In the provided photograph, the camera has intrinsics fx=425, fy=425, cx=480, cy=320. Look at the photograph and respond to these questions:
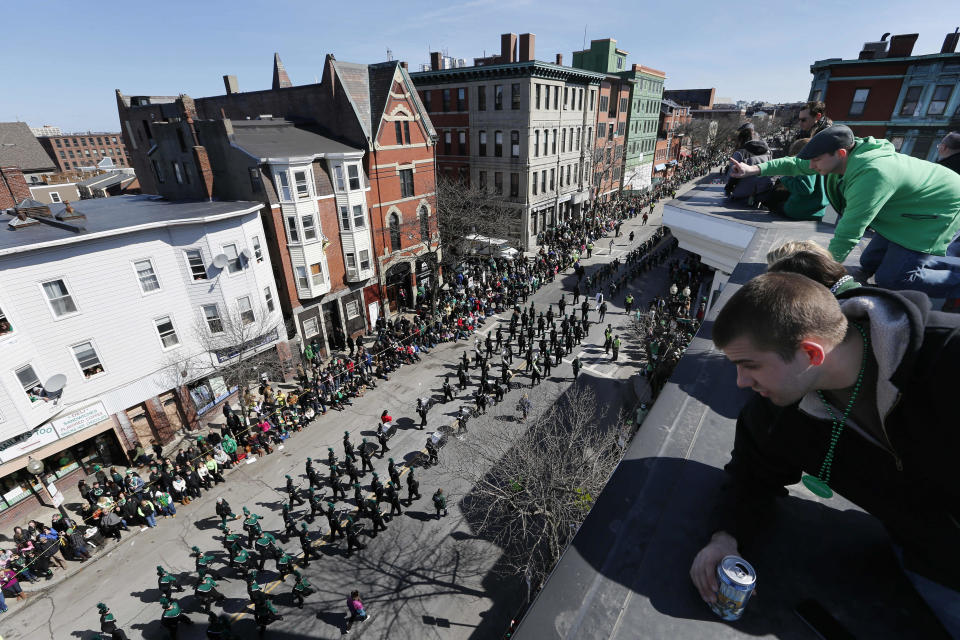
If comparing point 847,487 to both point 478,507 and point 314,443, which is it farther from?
point 314,443

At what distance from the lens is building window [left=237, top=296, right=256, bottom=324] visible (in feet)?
74.9

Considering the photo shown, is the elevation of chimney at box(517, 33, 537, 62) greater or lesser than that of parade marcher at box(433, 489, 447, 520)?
greater

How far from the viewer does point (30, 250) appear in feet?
52.3

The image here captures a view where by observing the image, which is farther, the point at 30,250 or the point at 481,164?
the point at 481,164

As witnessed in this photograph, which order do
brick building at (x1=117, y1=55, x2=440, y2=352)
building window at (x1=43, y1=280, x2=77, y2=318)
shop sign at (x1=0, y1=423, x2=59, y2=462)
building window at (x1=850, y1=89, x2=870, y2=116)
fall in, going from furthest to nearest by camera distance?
building window at (x1=850, y1=89, x2=870, y2=116)
brick building at (x1=117, y1=55, x2=440, y2=352)
building window at (x1=43, y1=280, x2=77, y2=318)
shop sign at (x1=0, y1=423, x2=59, y2=462)

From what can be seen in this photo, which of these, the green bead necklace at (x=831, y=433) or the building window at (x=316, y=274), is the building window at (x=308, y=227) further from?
the green bead necklace at (x=831, y=433)

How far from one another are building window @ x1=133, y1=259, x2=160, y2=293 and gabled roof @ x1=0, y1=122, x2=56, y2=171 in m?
57.5

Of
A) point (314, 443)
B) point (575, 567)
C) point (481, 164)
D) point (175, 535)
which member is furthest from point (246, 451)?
point (481, 164)

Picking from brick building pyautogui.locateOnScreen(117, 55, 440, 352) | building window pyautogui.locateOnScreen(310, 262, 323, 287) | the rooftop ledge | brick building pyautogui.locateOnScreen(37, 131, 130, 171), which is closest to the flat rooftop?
brick building pyautogui.locateOnScreen(117, 55, 440, 352)

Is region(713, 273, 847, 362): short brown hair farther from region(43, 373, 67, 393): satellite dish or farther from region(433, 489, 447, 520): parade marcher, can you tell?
region(43, 373, 67, 393): satellite dish

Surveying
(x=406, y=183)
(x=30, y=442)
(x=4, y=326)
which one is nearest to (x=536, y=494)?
(x=30, y=442)

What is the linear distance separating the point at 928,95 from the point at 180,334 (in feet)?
186

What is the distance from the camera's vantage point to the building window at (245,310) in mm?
22828

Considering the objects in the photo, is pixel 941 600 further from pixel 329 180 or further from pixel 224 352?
pixel 329 180
